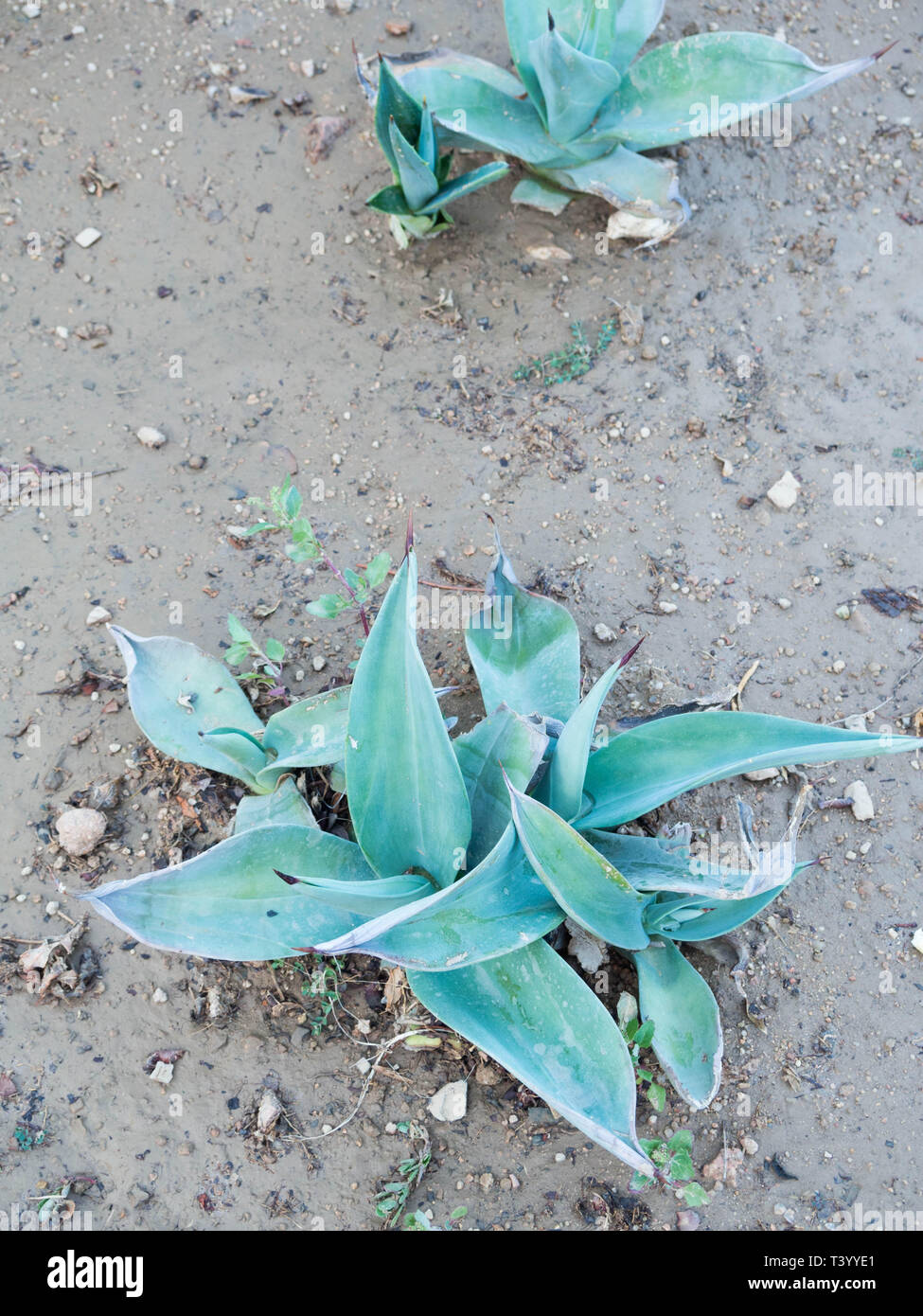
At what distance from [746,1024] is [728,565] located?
1.08 metres

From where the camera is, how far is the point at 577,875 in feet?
4.96

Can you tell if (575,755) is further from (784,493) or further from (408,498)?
(784,493)

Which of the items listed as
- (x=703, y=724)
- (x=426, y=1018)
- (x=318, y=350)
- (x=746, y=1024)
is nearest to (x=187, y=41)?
(x=318, y=350)

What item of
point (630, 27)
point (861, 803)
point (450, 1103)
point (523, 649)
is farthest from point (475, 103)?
point (450, 1103)

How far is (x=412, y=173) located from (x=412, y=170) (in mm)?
14

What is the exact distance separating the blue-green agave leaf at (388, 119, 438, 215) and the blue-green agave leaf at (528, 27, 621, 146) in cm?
35

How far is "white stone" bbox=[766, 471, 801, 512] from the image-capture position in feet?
7.91

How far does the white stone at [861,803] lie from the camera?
2.12 m

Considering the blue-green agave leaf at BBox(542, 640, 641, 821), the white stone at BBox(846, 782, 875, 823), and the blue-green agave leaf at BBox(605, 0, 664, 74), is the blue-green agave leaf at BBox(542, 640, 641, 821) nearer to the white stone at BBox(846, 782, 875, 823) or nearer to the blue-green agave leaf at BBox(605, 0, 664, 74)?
the white stone at BBox(846, 782, 875, 823)

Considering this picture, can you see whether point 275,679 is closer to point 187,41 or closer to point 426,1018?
point 426,1018

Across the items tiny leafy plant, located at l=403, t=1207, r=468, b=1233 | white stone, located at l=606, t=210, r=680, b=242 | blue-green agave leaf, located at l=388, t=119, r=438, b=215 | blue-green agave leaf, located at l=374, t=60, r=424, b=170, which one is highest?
blue-green agave leaf, located at l=374, t=60, r=424, b=170

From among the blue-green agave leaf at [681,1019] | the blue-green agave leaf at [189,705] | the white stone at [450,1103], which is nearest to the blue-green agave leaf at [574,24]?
the blue-green agave leaf at [189,705]

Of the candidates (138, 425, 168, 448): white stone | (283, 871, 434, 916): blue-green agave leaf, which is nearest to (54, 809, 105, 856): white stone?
(283, 871, 434, 916): blue-green agave leaf

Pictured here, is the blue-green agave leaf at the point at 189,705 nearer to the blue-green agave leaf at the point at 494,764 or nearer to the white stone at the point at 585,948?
the blue-green agave leaf at the point at 494,764
